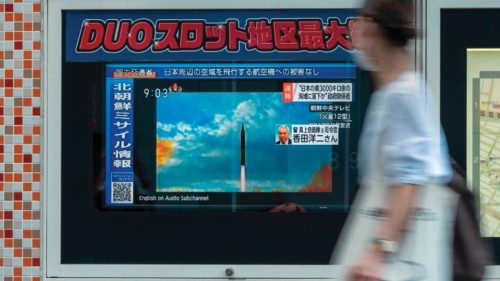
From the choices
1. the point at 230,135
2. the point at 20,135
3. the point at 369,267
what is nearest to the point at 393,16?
the point at 369,267

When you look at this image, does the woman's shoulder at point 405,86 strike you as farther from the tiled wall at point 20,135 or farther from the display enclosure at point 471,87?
the tiled wall at point 20,135

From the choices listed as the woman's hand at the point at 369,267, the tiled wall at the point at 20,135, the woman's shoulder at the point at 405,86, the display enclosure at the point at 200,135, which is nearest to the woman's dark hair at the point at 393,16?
the woman's shoulder at the point at 405,86

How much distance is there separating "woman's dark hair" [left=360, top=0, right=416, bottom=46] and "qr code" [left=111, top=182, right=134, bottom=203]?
318 centimetres

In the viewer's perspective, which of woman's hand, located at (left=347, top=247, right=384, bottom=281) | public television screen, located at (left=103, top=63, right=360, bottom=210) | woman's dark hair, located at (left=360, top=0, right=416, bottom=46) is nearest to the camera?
woman's hand, located at (left=347, top=247, right=384, bottom=281)

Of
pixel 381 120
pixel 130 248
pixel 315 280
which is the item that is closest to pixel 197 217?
pixel 130 248

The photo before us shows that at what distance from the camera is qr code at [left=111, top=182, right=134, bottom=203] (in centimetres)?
559

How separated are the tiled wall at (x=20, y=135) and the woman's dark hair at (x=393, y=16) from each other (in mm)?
3383

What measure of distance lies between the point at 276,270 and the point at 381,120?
3.08 metres

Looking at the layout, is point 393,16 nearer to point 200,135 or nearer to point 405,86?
point 405,86

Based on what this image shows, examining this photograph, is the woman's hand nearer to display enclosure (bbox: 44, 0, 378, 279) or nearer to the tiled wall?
display enclosure (bbox: 44, 0, 378, 279)

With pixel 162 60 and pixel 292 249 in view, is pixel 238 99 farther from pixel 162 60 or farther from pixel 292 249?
pixel 292 249

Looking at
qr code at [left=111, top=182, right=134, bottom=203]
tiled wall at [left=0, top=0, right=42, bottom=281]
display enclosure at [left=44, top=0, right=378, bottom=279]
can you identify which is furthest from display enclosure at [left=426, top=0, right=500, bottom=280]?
tiled wall at [left=0, top=0, right=42, bottom=281]

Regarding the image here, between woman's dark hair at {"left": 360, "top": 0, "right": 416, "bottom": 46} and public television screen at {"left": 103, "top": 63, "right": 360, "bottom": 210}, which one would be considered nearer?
woman's dark hair at {"left": 360, "top": 0, "right": 416, "bottom": 46}

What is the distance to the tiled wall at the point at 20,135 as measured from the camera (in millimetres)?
5586
